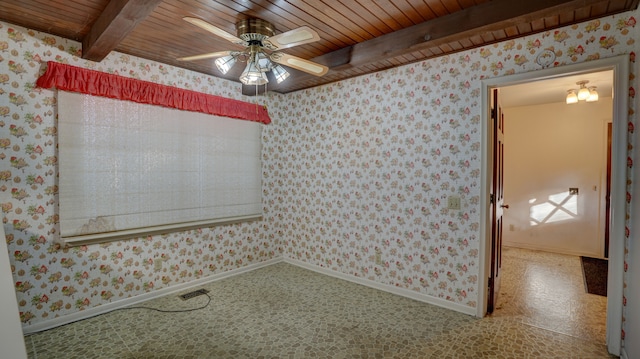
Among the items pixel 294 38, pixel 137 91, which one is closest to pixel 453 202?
pixel 294 38

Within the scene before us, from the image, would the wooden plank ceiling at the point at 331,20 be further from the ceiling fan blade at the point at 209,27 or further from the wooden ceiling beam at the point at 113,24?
the ceiling fan blade at the point at 209,27

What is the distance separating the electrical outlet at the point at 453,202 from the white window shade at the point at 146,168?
2323 mm

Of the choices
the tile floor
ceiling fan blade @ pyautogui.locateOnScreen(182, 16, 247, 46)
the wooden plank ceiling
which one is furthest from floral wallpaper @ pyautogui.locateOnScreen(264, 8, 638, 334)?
ceiling fan blade @ pyautogui.locateOnScreen(182, 16, 247, 46)

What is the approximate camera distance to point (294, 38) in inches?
73.4

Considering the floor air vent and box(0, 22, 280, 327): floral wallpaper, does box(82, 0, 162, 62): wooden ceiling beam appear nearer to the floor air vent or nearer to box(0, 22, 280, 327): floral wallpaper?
box(0, 22, 280, 327): floral wallpaper

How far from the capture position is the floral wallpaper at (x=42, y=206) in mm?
2324

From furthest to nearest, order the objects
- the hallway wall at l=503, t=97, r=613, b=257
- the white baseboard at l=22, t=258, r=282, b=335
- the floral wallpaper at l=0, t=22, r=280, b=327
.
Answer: the hallway wall at l=503, t=97, r=613, b=257, the white baseboard at l=22, t=258, r=282, b=335, the floral wallpaper at l=0, t=22, r=280, b=327

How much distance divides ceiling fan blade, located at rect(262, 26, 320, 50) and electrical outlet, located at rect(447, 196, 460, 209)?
1863 mm

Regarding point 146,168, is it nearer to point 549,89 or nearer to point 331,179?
point 331,179

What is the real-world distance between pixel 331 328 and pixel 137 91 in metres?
2.76

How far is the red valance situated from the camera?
248 cm

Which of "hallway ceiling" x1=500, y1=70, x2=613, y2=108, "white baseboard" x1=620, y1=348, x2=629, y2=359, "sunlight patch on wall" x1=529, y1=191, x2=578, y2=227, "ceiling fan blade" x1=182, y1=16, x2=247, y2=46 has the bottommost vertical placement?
"white baseboard" x1=620, y1=348, x2=629, y2=359

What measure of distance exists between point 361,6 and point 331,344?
96.2 inches

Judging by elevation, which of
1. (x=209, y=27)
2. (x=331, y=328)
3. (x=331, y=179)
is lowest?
(x=331, y=328)
